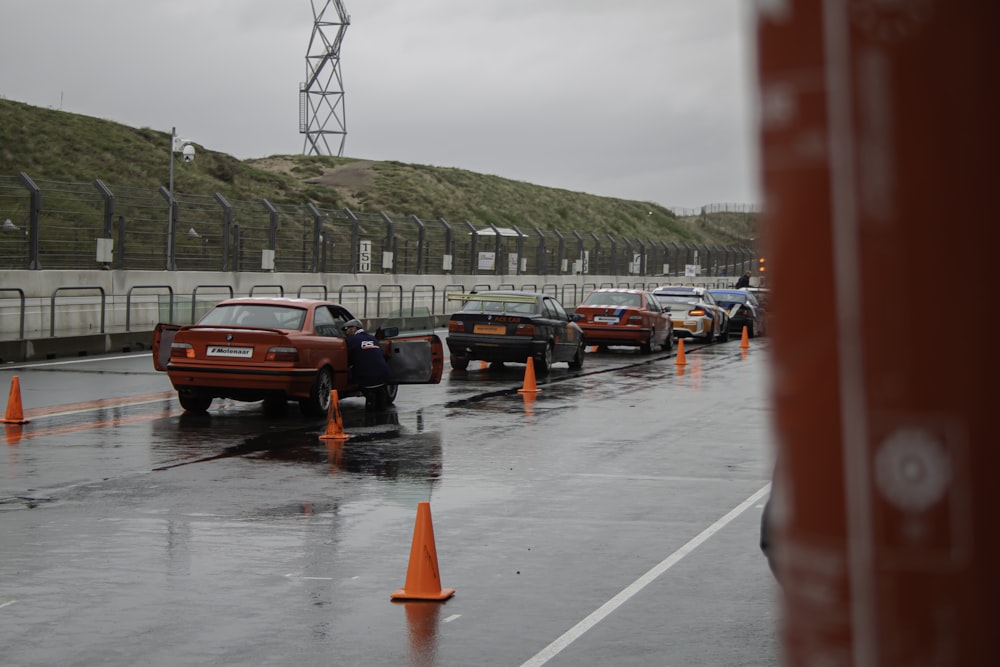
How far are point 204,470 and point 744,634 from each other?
688cm

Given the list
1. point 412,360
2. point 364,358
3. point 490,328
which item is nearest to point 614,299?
point 490,328

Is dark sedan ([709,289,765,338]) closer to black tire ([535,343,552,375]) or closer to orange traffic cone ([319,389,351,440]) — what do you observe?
black tire ([535,343,552,375])

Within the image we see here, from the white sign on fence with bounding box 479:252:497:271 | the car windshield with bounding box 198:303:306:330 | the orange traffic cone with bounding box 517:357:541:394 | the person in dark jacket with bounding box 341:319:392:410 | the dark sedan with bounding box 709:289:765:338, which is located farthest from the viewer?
the white sign on fence with bounding box 479:252:497:271

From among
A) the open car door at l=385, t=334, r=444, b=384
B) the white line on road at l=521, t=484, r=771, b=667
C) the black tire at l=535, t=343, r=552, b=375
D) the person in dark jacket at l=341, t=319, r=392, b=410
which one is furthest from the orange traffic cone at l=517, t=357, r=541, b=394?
the white line on road at l=521, t=484, r=771, b=667

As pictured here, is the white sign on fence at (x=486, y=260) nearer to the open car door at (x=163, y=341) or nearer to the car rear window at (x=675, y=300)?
the car rear window at (x=675, y=300)

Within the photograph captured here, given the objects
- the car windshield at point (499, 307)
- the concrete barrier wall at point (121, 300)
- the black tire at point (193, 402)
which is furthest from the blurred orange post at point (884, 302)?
the concrete barrier wall at point (121, 300)

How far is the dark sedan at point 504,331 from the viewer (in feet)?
85.2

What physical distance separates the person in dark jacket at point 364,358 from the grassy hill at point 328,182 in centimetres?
5491

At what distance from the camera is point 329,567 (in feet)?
29.8

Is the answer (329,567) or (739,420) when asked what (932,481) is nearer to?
(329,567)

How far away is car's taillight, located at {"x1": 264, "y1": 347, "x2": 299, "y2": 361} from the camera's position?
56.1ft

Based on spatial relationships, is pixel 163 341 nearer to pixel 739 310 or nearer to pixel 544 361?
pixel 544 361

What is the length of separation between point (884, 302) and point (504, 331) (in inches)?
973

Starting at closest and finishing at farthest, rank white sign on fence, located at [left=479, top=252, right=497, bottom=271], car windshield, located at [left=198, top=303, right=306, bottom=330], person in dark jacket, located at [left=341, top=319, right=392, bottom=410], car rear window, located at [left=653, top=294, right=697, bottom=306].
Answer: car windshield, located at [left=198, top=303, right=306, bottom=330] < person in dark jacket, located at [left=341, top=319, right=392, bottom=410] < car rear window, located at [left=653, top=294, right=697, bottom=306] < white sign on fence, located at [left=479, top=252, right=497, bottom=271]
